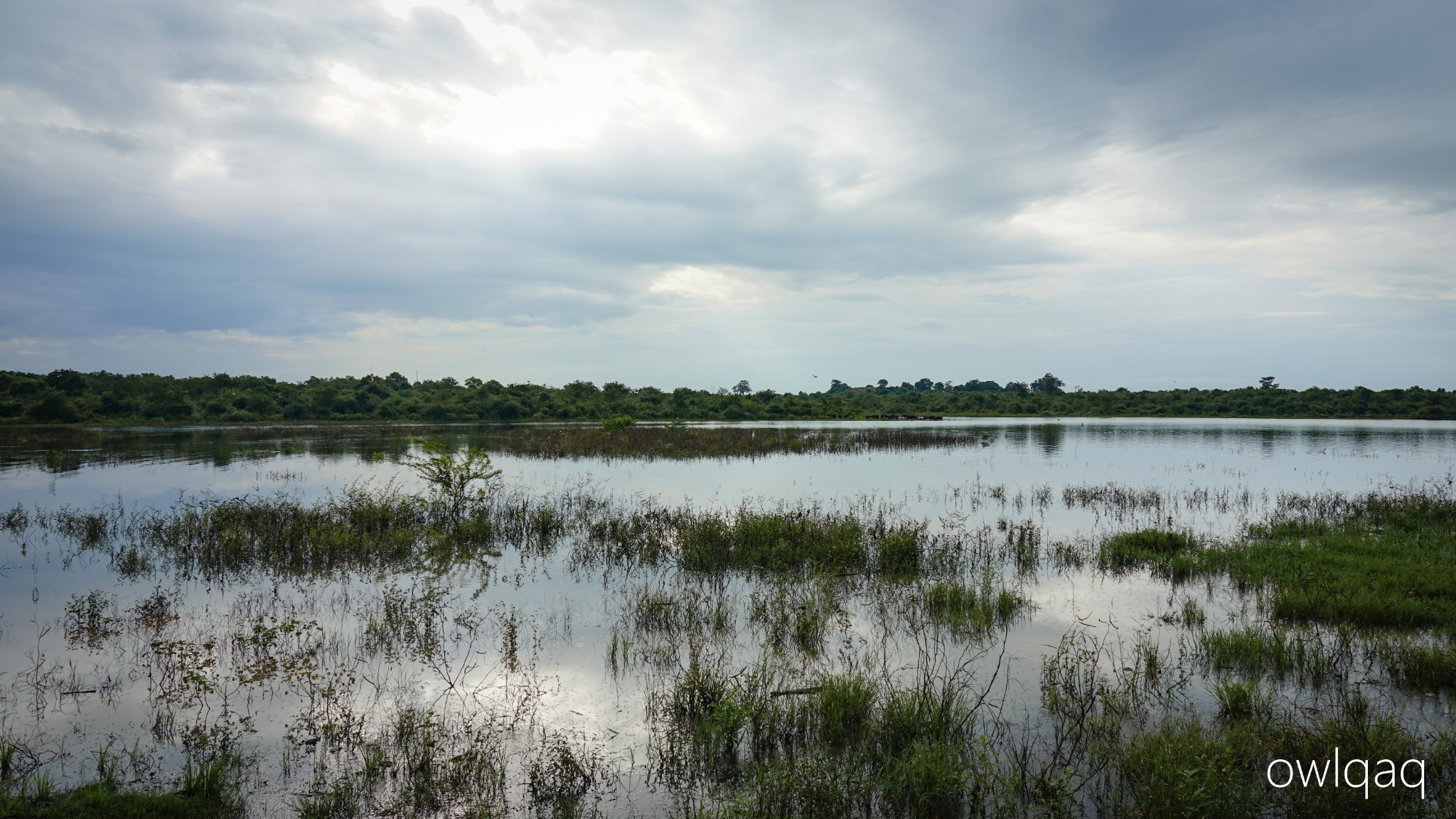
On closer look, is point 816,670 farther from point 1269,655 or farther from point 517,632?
point 1269,655

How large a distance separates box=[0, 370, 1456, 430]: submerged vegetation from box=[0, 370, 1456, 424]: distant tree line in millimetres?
151

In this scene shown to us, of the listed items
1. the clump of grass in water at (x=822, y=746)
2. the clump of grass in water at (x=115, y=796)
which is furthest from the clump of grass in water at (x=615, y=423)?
the clump of grass in water at (x=115, y=796)

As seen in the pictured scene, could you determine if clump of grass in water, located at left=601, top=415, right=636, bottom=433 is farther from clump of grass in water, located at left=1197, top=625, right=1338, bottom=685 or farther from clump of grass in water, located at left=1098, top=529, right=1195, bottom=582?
clump of grass in water, located at left=1197, top=625, right=1338, bottom=685

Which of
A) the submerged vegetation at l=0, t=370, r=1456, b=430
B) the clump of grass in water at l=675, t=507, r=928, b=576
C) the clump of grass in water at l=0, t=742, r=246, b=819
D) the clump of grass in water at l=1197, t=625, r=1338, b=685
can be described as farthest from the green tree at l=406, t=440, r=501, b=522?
the submerged vegetation at l=0, t=370, r=1456, b=430

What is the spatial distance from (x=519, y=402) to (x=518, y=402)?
1.07m

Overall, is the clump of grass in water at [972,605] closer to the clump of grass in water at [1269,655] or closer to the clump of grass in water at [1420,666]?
the clump of grass in water at [1269,655]

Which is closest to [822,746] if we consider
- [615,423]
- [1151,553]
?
[1151,553]

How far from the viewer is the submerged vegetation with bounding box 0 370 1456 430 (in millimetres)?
64812

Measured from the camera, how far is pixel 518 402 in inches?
3246

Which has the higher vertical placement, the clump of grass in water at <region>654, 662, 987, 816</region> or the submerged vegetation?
the submerged vegetation

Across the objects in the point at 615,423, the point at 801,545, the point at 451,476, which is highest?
the point at 615,423

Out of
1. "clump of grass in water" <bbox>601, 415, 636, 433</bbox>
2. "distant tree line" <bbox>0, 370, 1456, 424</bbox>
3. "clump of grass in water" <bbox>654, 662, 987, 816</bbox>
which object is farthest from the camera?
"distant tree line" <bbox>0, 370, 1456, 424</bbox>

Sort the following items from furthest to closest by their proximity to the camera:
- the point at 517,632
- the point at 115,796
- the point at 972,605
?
1. the point at 972,605
2. the point at 517,632
3. the point at 115,796

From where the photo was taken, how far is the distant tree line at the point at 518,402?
64.8 metres
